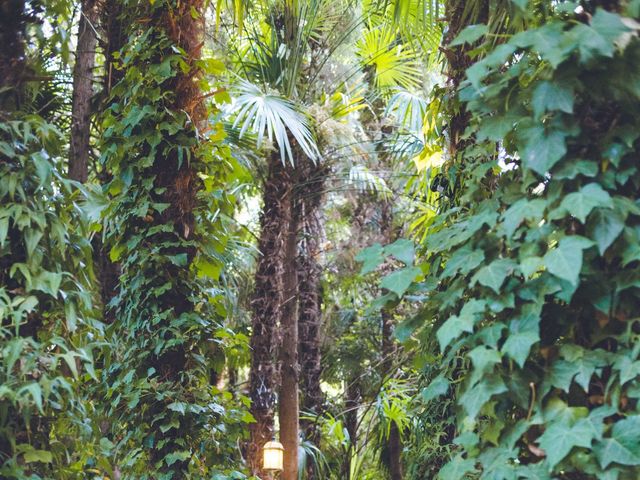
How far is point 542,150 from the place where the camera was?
169cm

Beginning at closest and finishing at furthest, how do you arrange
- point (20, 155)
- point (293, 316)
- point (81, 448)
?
1. point (20, 155)
2. point (81, 448)
3. point (293, 316)

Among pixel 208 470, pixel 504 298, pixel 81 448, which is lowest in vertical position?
pixel 208 470

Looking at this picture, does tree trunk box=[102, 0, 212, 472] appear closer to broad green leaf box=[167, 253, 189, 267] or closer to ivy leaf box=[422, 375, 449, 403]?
broad green leaf box=[167, 253, 189, 267]

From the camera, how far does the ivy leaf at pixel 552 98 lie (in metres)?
1.63

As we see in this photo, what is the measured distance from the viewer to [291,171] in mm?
6824

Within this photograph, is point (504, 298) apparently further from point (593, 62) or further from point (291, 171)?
point (291, 171)

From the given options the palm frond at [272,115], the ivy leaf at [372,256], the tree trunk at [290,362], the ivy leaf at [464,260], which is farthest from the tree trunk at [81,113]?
the ivy leaf at [464,260]

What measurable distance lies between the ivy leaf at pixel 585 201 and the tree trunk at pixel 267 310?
4.87 meters

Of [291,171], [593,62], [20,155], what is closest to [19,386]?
[20,155]

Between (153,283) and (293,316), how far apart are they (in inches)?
161

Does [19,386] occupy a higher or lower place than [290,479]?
higher

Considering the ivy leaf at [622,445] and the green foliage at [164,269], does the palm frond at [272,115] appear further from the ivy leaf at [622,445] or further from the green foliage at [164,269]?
the ivy leaf at [622,445]

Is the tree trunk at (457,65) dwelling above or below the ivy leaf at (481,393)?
above

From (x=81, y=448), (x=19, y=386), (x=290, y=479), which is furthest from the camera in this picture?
(x=290, y=479)
